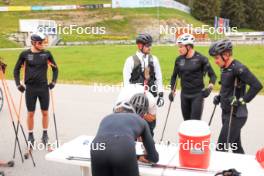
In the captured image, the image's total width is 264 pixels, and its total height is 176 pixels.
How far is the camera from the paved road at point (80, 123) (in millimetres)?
6145

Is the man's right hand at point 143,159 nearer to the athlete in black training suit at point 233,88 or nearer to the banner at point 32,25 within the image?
the athlete in black training suit at point 233,88

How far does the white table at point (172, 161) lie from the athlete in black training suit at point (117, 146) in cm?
66

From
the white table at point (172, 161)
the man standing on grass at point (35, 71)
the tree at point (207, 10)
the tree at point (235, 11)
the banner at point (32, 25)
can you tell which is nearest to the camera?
the white table at point (172, 161)

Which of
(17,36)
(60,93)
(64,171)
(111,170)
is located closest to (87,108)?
(60,93)

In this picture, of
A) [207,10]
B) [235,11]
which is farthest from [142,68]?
[235,11]

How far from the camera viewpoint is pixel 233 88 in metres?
5.02

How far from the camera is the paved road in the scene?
614 centimetres

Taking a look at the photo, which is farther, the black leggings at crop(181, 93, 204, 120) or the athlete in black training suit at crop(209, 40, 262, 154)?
the black leggings at crop(181, 93, 204, 120)

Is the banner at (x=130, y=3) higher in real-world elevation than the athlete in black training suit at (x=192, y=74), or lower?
higher

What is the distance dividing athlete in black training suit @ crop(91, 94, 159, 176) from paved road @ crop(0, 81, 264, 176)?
2.51 m

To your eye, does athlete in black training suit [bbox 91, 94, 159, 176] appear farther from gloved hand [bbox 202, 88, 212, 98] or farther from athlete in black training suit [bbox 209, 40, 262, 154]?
gloved hand [bbox 202, 88, 212, 98]

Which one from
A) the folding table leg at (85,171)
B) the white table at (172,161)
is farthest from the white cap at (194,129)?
the folding table leg at (85,171)

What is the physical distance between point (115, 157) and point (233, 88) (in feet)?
7.48

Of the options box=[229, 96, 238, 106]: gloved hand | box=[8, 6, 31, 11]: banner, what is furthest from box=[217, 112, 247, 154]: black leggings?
box=[8, 6, 31, 11]: banner
